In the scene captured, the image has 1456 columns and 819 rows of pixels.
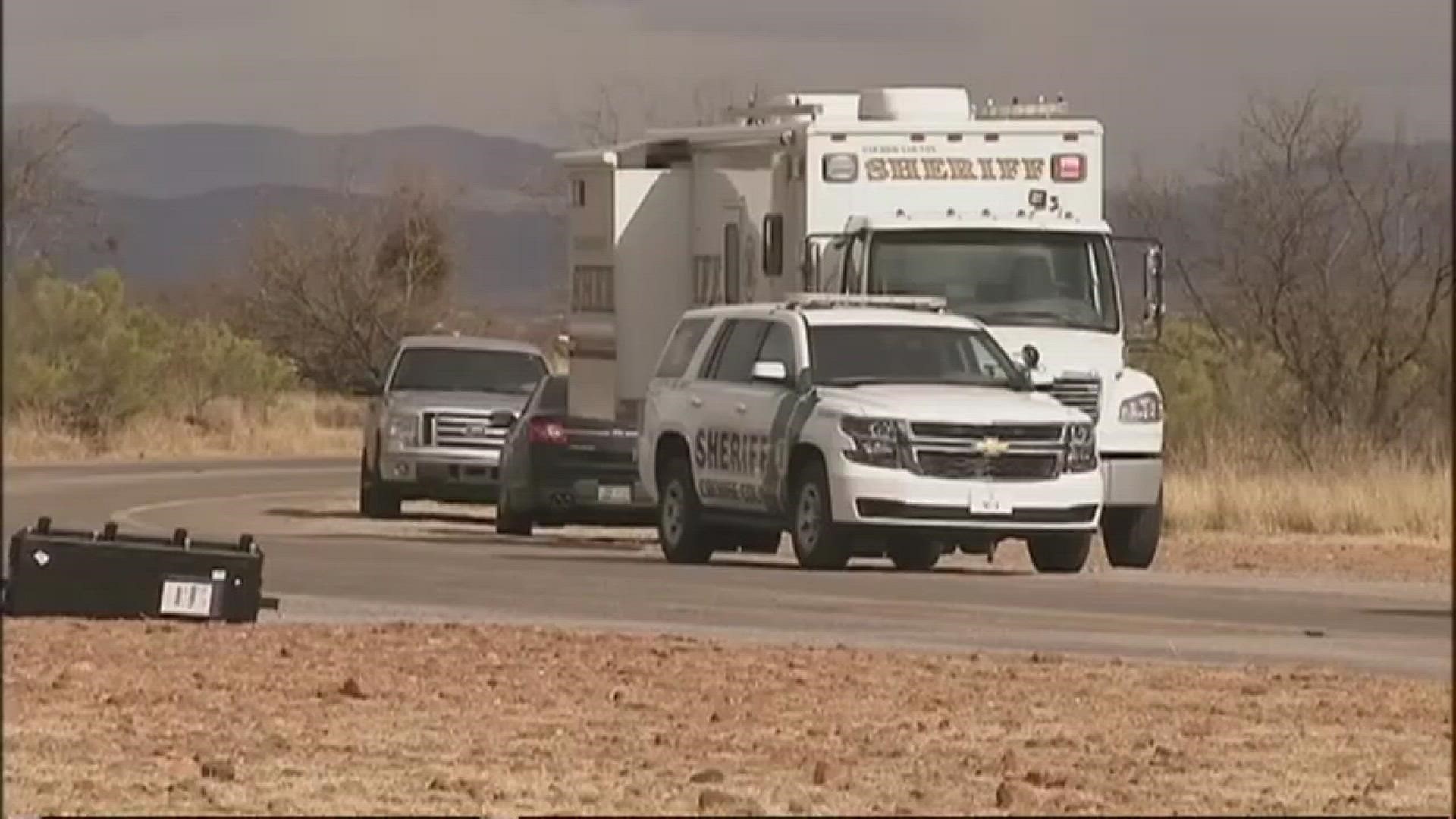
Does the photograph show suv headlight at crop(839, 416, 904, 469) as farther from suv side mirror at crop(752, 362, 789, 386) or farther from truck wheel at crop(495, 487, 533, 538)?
truck wheel at crop(495, 487, 533, 538)

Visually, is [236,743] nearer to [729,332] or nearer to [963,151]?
[729,332]

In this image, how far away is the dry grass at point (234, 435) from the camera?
51219 millimetres

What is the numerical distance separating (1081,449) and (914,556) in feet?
7.53

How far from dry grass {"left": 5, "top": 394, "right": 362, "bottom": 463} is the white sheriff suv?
23.4m

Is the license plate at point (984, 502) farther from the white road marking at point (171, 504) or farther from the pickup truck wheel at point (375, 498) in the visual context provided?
the pickup truck wheel at point (375, 498)

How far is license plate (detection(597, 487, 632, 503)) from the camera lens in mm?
29609

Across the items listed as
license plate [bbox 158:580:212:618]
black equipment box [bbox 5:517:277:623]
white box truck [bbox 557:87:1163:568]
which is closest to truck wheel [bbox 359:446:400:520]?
white box truck [bbox 557:87:1163:568]

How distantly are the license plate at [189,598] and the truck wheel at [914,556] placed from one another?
840 cm

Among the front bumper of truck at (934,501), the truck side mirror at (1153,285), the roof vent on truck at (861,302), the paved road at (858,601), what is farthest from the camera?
the truck side mirror at (1153,285)

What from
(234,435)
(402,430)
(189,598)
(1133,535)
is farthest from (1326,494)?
(234,435)

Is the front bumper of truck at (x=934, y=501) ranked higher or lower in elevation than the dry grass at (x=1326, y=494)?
higher

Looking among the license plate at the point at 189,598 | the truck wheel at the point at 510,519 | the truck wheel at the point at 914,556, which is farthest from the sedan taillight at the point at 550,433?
the license plate at the point at 189,598

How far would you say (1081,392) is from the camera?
2573 cm

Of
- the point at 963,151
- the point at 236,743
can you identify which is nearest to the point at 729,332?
the point at 963,151
